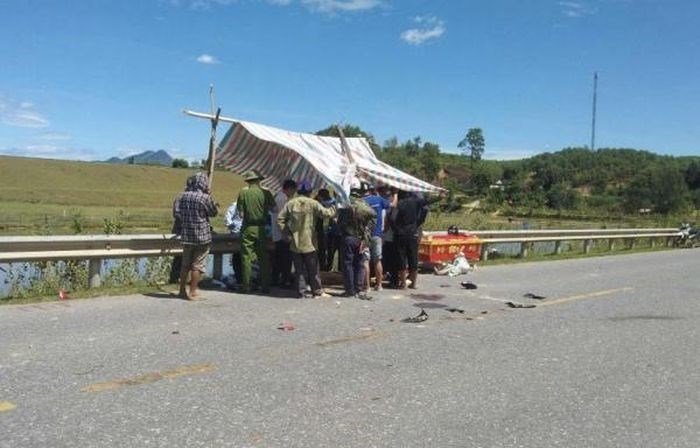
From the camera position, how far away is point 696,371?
7.03 metres

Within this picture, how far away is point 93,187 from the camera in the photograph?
98.1 m

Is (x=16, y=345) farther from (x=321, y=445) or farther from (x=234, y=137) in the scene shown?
(x=234, y=137)

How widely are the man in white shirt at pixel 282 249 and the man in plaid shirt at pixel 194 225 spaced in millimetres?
1349

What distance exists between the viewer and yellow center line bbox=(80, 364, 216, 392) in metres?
5.48

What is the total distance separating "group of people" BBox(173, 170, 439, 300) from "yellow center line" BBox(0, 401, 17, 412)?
16.0 feet

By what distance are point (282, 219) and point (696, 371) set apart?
6004mm

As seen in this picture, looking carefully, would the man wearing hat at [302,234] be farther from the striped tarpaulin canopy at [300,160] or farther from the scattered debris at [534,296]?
the scattered debris at [534,296]

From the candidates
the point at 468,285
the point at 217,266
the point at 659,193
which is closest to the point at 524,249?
the point at 468,285

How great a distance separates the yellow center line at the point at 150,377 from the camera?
548 centimetres

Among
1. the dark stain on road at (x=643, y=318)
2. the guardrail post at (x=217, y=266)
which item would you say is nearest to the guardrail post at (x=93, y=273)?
the guardrail post at (x=217, y=266)

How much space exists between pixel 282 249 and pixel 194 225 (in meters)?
1.97

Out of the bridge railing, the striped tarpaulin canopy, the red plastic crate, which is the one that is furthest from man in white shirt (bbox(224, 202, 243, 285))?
the bridge railing

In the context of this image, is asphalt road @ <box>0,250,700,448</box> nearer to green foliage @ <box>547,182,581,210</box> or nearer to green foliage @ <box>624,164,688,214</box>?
green foliage @ <box>624,164,688,214</box>

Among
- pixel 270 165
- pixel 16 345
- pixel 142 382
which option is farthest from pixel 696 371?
pixel 270 165
